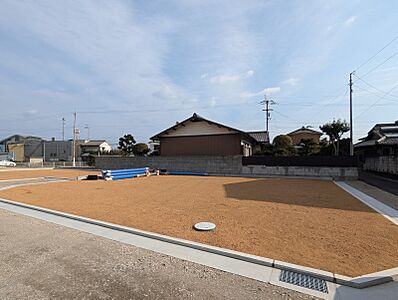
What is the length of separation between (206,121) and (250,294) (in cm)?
1813

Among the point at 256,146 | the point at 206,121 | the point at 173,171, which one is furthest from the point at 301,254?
the point at 256,146

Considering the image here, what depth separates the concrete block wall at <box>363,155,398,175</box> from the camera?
14648 millimetres

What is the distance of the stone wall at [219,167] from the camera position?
14.0 metres

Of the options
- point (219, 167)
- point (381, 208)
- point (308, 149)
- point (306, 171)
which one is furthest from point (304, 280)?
point (308, 149)

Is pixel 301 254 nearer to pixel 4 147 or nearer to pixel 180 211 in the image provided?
pixel 180 211

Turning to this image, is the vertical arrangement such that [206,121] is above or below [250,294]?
above

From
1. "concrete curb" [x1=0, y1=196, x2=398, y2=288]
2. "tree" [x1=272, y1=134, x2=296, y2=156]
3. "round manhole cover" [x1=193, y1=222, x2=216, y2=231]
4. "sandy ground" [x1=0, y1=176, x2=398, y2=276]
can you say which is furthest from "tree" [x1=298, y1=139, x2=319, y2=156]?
"concrete curb" [x1=0, y1=196, x2=398, y2=288]

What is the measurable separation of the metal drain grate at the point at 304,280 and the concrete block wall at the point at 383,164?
15951mm

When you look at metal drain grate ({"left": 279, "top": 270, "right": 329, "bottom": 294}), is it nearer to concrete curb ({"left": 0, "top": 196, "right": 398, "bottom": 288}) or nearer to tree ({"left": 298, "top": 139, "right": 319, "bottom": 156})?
concrete curb ({"left": 0, "top": 196, "right": 398, "bottom": 288})

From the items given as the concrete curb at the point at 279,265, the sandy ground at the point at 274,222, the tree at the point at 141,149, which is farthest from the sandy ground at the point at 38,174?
the concrete curb at the point at 279,265

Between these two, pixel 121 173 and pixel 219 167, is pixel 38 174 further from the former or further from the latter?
pixel 219 167

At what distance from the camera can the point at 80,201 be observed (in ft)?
24.0

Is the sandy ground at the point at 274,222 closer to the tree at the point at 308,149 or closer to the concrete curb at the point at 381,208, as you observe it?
the concrete curb at the point at 381,208

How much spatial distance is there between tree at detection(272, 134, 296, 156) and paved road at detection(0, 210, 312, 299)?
57.3ft
